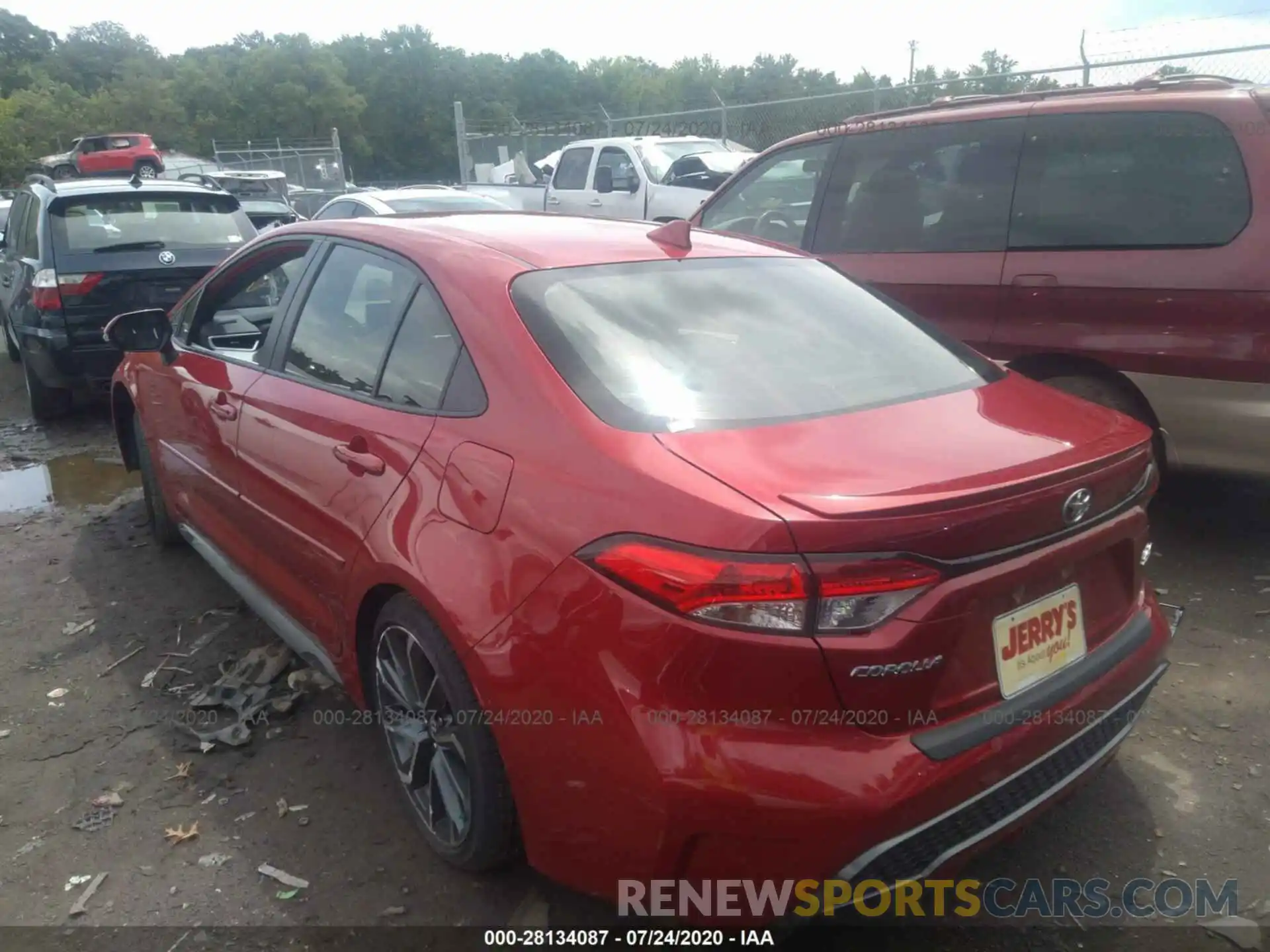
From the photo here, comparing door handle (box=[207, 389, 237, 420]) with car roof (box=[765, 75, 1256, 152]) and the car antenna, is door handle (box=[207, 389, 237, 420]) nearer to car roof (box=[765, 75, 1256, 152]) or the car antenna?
the car antenna

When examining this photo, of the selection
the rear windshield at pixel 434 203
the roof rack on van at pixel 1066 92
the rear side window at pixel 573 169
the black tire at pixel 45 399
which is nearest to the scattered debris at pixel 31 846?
the roof rack on van at pixel 1066 92

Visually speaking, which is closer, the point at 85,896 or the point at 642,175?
the point at 85,896

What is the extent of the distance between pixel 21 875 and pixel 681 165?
9643 millimetres

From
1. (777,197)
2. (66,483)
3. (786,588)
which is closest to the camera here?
(786,588)

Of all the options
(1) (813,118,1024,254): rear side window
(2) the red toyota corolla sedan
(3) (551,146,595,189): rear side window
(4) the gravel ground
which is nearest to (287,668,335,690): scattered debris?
(4) the gravel ground

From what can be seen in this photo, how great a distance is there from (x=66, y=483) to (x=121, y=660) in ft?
9.61

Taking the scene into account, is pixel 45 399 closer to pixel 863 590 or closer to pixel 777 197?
pixel 777 197

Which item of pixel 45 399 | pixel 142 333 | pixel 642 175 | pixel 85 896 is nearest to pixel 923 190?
pixel 142 333

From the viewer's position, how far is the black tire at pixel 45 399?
736 centimetres

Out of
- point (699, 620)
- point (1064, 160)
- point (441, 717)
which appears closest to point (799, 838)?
point (699, 620)

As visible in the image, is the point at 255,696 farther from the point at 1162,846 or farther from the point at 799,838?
the point at 1162,846

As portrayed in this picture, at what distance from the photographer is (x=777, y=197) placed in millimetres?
5863

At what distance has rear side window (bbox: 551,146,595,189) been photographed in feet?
41.3

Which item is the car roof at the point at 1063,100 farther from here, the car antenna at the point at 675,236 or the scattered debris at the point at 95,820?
the scattered debris at the point at 95,820
